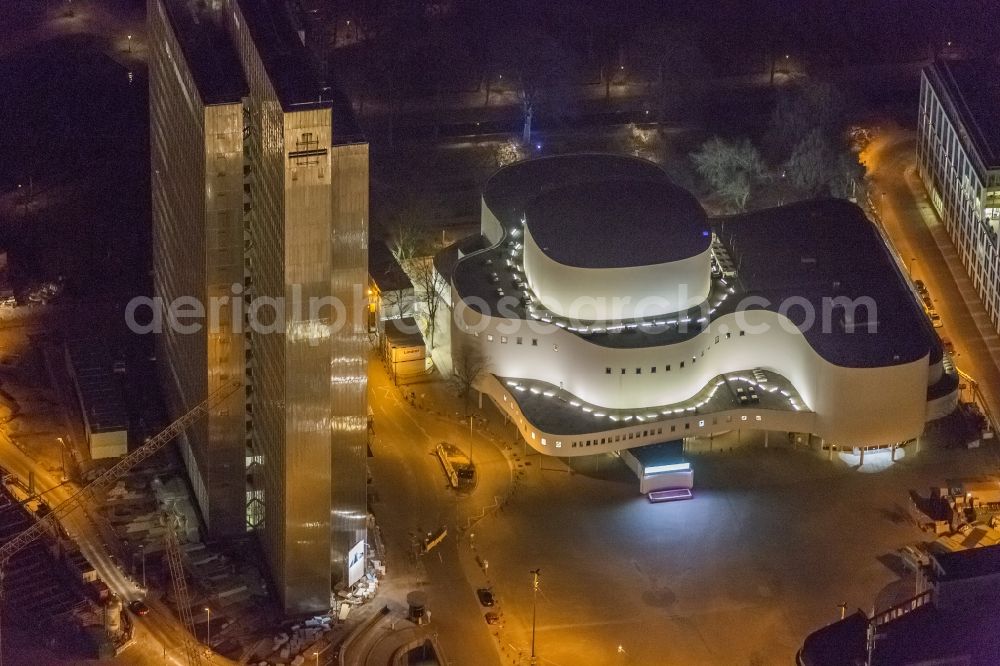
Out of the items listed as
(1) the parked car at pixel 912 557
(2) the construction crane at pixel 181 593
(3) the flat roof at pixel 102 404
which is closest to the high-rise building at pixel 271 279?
(2) the construction crane at pixel 181 593

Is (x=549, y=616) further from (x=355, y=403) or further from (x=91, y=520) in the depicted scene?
(x=91, y=520)

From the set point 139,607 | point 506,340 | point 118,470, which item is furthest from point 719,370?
point 139,607

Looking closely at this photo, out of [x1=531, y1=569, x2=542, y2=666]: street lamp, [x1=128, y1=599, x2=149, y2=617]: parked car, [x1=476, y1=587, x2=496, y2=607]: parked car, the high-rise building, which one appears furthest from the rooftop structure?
[x1=531, y1=569, x2=542, y2=666]: street lamp

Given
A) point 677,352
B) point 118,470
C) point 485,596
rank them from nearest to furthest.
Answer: point 485,596 → point 118,470 → point 677,352

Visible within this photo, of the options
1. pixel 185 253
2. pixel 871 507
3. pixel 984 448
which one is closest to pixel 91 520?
pixel 185 253

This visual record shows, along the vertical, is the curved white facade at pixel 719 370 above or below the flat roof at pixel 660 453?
above

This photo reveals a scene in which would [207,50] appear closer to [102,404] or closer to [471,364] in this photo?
[102,404]

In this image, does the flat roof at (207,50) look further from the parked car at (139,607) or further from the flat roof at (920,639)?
the flat roof at (920,639)
